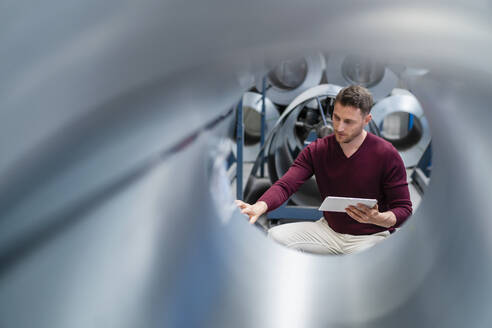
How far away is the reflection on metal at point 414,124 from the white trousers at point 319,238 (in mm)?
1792

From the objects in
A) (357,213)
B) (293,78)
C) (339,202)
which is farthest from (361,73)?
(339,202)

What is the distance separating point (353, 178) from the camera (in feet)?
3.79

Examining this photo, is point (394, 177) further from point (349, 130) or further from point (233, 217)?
point (233, 217)

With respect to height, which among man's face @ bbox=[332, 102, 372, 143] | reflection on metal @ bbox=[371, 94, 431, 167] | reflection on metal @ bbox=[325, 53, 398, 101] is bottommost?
man's face @ bbox=[332, 102, 372, 143]

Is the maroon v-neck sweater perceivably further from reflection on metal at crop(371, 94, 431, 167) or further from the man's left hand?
reflection on metal at crop(371, 94, 431, 167)

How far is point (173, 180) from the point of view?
14.2 inches

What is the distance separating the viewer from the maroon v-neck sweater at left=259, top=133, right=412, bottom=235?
1129 millimetres

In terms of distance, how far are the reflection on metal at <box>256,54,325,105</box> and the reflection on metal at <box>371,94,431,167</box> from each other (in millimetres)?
663

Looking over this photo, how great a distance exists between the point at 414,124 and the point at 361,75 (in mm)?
658

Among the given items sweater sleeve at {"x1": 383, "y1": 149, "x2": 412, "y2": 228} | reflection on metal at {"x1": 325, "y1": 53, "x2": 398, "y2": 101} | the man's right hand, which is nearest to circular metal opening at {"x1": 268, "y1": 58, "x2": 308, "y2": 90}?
reflection on metal at {"x1": 325, "y1": 53, "x2": 398, "y2": 101}

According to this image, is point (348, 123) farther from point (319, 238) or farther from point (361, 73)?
point (361, 73)

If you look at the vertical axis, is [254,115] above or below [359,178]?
above

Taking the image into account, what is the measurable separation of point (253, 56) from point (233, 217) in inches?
11.0

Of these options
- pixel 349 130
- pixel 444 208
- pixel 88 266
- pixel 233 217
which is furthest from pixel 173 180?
pixel 349 130
